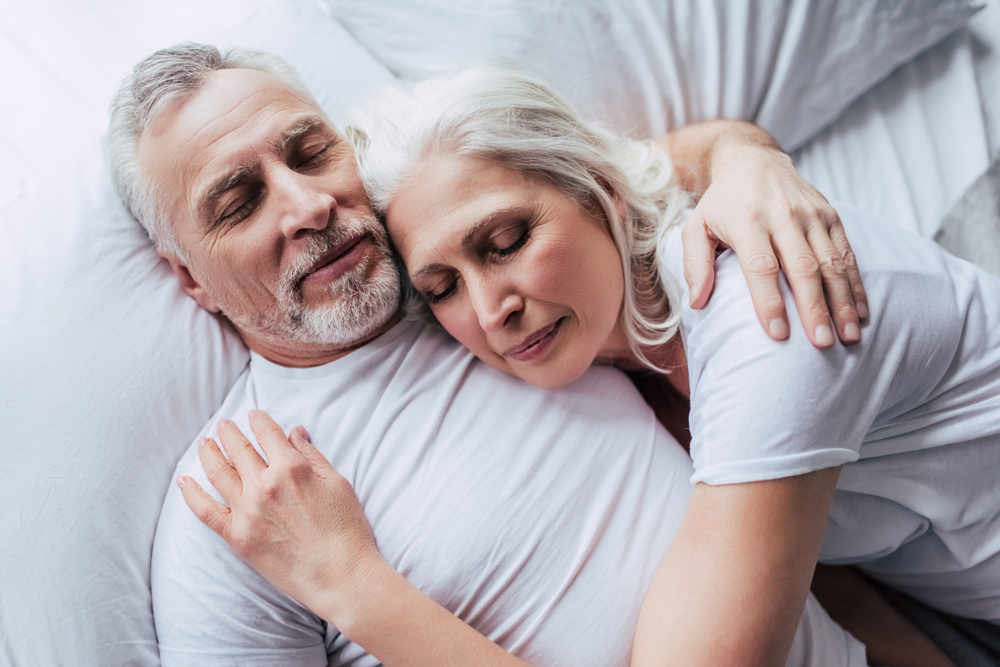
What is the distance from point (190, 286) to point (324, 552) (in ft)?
2.51

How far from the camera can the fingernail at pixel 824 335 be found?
92 cm

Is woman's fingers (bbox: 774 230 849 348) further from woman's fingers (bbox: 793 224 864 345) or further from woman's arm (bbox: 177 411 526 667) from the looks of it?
woman's arm (bbox: 177 411 526 667)

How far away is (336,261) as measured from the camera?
4.32 ft

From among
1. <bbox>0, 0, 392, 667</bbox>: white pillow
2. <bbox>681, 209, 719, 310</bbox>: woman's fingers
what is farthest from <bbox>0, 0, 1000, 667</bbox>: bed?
<bbox>681, 209, 719, 310</bbox>: woman's fingers

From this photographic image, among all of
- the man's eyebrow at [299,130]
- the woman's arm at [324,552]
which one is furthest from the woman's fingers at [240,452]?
the man's eyebrow at [299,130]

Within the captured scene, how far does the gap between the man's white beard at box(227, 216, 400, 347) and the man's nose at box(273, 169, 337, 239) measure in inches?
1.3

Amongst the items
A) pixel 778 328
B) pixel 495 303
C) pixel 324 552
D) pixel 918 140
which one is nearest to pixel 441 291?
pixel 495 303

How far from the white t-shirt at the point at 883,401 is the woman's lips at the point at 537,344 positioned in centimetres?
26

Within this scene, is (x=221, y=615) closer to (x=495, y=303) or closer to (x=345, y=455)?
(x=345, y=455)

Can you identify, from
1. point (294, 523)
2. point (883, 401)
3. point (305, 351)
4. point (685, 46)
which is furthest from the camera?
point (685, 46)

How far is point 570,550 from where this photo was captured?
3.92 ft

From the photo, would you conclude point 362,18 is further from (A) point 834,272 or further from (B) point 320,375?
(A) point 834,272

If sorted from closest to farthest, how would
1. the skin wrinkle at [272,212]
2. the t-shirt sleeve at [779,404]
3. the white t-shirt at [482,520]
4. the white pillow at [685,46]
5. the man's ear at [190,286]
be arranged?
the t-shirt sleeve at [779,404], the white t-shirt at [482,520], the skin wrinkle at [272,212], the man's ear at [190,286], the white pillow at [685,46]

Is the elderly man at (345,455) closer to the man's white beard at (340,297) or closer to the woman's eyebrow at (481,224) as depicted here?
the man's white beard at (340,297)
